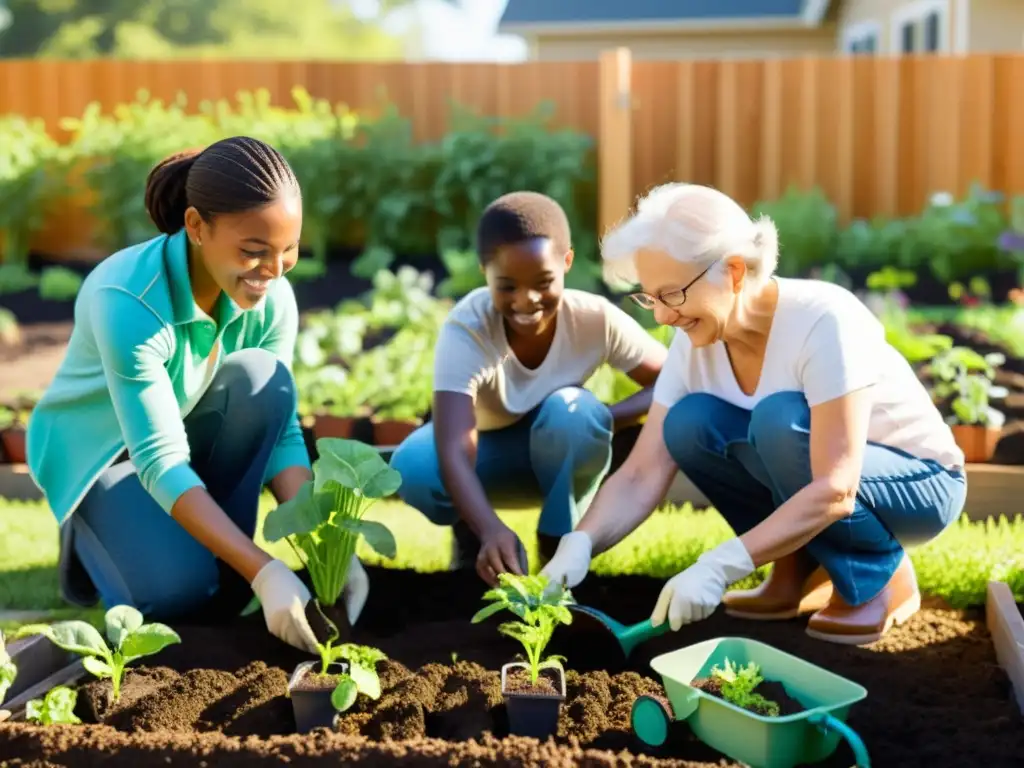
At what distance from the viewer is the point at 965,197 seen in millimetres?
8266

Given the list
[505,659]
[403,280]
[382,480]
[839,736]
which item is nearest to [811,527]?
[839,736]

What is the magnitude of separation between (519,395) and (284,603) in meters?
0.98

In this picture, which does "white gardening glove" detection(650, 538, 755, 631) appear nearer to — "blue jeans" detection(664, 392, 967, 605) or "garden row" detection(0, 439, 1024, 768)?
"garden row" detection(0, 439, 1024, 768)

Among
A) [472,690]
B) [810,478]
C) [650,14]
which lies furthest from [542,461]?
[650,14]

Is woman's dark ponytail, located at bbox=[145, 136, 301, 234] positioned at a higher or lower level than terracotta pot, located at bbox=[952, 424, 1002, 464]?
higher

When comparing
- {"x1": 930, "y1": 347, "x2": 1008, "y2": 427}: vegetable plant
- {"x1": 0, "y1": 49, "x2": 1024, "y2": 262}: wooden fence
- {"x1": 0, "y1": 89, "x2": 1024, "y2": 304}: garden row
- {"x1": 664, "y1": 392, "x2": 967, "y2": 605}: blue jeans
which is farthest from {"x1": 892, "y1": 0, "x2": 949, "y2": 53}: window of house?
{"x1": 664, "y1": 392, "x2": 967, "y2": 605}: blue jeans

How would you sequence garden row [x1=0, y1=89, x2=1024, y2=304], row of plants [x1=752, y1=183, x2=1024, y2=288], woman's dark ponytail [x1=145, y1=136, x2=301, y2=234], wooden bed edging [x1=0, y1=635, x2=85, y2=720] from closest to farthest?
wooden bed edging [x1=0, y1=635, x2=85, y2=720], woman's dark ponytail [x1=145, y1=136, x2=301, y2=234], row of plants [x1=752, y1=183, x2=1024, y2=288], garden row [x1=0, y1=89, x2=1024, y2=304]

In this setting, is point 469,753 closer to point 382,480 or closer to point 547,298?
point 382,480

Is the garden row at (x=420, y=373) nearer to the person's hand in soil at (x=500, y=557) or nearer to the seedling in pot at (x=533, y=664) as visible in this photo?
the person's hand in soil at (x=500, y=557)

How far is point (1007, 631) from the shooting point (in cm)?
257

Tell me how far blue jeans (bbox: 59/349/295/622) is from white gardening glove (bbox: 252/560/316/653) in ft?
1.76

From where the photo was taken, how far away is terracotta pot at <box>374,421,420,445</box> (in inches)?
164

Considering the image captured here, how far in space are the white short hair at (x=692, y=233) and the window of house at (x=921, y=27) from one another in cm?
890

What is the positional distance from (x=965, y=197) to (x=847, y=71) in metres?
1.18
